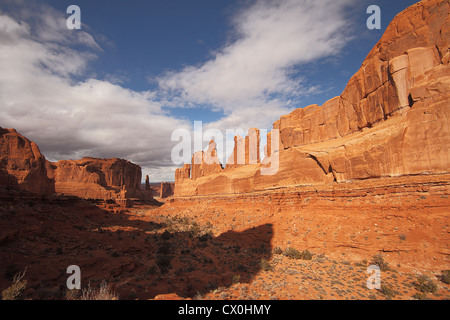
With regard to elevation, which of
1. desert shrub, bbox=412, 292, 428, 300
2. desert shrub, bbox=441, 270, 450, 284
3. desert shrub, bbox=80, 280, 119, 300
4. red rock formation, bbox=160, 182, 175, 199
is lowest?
red rock formation, bbox=160, 182, 175, 199

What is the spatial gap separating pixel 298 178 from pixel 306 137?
8009 millimetres

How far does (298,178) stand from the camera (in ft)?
92.0

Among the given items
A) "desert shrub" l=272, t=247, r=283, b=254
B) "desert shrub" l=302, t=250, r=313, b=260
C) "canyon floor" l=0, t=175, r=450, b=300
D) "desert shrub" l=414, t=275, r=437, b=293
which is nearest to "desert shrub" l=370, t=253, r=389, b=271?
"canyon floor" l=0, t=175, r=450, b=300

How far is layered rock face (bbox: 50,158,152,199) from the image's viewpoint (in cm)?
6719

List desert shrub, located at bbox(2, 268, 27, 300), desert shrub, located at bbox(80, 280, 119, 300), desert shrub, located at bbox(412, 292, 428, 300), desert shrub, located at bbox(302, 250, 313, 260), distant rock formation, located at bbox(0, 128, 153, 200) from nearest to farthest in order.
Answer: desert shrub, located at bbox(80, 280, 119, 300) < desert shrub, located at bbox(2, 268, 27, 300) < desert shrub, located at bbox(412, 292, 428, 300) < desert shrub, located at bbox(302, 250, 313, 260) < distant rock formation, located at bbox(0, 128, 153, 200)

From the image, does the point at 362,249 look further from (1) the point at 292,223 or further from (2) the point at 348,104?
(2) the point at 348,104

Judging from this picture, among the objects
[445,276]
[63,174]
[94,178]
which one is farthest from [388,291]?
[63,174]

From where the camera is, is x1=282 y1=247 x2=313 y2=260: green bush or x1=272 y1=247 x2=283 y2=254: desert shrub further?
x1=272 y1=247 x2=283 y2=254: desert shrub

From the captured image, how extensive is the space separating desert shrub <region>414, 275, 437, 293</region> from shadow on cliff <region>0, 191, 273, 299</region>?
8760 mm

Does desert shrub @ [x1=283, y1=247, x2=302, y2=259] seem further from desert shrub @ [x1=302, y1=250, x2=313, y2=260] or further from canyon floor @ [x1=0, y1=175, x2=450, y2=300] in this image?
desert shrub @ [x1=302, y1=250, x2=313, y2=260]

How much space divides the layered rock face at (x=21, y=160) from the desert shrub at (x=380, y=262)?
40353mm

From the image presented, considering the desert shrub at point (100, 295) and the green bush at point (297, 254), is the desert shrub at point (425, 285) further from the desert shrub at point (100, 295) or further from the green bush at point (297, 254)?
the desert shrub at point (100, 295)

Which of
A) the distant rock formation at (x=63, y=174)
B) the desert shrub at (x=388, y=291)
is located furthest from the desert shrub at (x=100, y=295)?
the distant rock formation at (x=63, y=174)

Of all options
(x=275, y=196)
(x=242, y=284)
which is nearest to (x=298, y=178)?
(x=275, y=196)
